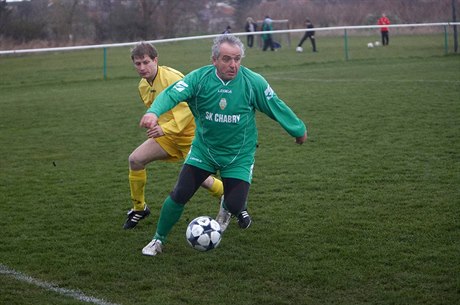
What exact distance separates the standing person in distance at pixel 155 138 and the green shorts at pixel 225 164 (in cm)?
69

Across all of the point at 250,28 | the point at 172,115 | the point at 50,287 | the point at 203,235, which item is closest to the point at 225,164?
the point at 203,235

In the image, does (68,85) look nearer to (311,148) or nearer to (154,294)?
(311,148)

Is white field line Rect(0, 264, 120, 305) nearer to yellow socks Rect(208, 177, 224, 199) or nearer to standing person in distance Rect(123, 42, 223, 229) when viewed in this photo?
standing person in distance Rect(123, 42, 223, 229)

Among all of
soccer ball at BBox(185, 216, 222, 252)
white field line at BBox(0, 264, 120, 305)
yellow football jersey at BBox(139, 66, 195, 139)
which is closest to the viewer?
white field line at BBox(0, 264, 120, 305)

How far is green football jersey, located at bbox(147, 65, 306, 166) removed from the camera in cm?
559

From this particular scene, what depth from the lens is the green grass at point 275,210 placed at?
16.9ft

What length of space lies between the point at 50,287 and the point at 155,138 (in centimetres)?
191

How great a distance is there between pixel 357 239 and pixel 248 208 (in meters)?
1.56

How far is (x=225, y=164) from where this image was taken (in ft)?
18.9

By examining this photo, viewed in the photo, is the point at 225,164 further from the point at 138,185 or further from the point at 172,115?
the point at 138,185

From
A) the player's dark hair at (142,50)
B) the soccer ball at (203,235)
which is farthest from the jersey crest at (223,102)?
the player's dark hair at (142,50)

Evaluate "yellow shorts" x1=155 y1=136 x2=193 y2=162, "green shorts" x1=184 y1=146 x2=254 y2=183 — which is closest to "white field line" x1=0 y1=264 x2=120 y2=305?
"green shorts" x1=184 y1=146 x2=254 y2=183

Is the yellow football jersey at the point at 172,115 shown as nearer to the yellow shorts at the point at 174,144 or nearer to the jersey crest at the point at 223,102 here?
the yellow shorts at the point at 174,144

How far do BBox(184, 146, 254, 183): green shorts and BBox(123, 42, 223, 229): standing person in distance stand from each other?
0.69m
